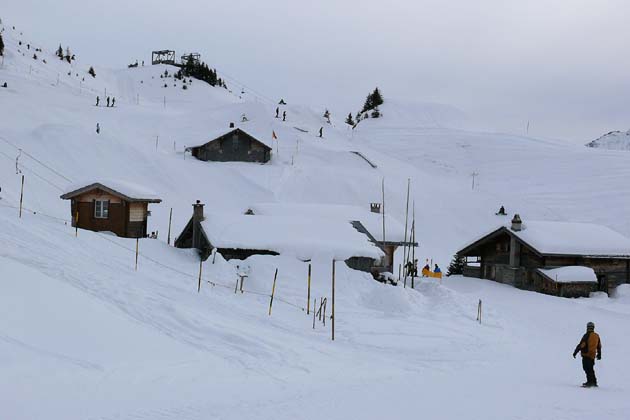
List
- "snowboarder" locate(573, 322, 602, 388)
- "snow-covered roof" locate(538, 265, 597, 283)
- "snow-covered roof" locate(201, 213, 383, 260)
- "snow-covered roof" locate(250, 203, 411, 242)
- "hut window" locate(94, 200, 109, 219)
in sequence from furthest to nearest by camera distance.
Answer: "snow-covered roof" locate(250, 203, 411, 242)
"snow-covered roof" locate(538, 265, 597, 283)
"hut window" locate(94, 200, 109, 219)
"snow-covered roof" locate(201, 213, 383, 260)
"snowboarder" locate(573, 322, 602, 388)

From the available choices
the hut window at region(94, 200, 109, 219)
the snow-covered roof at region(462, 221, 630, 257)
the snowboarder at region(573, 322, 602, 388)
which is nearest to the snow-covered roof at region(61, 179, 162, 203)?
the hut window at region(94, 200, 109, 219)

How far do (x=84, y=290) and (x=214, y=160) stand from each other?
42231mm

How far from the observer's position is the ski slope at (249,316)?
11945 millimetres

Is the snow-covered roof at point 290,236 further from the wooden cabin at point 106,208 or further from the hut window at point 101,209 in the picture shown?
the hut window at point 101,209

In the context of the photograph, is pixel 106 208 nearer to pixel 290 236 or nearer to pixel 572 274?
pixel 290 236

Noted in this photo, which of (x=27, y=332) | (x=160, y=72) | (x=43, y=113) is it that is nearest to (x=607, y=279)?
(x=27, y=332)

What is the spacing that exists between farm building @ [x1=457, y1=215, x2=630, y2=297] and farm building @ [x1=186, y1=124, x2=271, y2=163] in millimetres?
27328

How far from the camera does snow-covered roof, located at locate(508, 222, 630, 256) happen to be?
35.4 m

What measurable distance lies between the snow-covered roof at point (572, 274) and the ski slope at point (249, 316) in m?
1.18

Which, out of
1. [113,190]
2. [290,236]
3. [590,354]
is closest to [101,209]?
[113,190]

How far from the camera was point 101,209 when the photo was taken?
3212 centimetres

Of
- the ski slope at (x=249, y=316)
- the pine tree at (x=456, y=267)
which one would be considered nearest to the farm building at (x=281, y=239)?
the ski slope at (x=249, y=316)

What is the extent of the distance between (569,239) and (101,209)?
25295mm

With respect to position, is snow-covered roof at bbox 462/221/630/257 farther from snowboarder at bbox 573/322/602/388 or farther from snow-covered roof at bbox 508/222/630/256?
snowboarder at bbox 573/322/602/388
